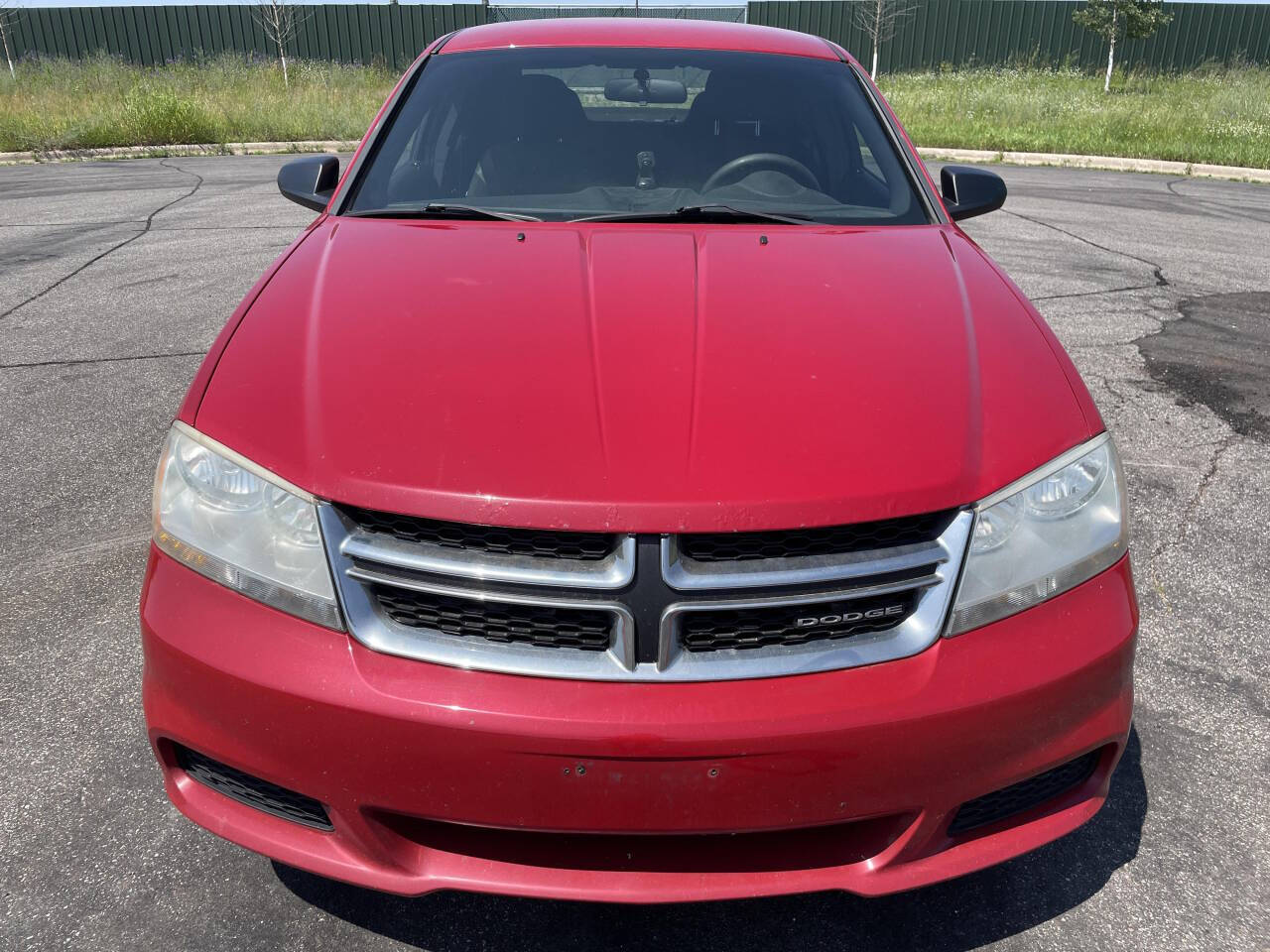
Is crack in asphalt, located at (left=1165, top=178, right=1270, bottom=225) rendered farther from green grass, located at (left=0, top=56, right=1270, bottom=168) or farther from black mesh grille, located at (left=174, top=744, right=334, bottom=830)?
black mesh grille, located at (left=174, top=744, right=334, bottom=830)

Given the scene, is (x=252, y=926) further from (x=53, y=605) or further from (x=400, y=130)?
(x=400, y=130)

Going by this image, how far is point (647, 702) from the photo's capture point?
1468mm

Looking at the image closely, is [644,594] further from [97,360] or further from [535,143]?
[97,360]

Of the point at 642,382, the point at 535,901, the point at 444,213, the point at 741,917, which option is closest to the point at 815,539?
the point at 642,382

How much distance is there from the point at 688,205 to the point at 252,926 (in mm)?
1944

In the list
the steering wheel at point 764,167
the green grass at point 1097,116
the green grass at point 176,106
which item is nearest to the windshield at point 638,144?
the steering wheel at point 764,167

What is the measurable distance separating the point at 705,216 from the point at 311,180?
1.37 meters

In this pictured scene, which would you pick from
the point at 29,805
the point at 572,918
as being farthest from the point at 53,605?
the point at 572,918

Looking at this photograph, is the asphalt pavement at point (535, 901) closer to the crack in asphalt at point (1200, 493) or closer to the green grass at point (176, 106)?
the crack in asphalt at point (1200, 493)

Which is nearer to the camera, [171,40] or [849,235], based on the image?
[849,235]

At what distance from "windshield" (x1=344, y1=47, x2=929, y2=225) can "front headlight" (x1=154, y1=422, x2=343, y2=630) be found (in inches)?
44.4

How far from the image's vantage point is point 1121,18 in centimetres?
3089

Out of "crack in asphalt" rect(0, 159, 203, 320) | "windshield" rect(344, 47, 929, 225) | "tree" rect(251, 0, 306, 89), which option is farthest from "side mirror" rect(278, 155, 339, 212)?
"tree" rect(251, 0, 306, 89)

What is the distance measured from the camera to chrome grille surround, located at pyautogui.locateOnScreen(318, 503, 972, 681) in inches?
59.0
